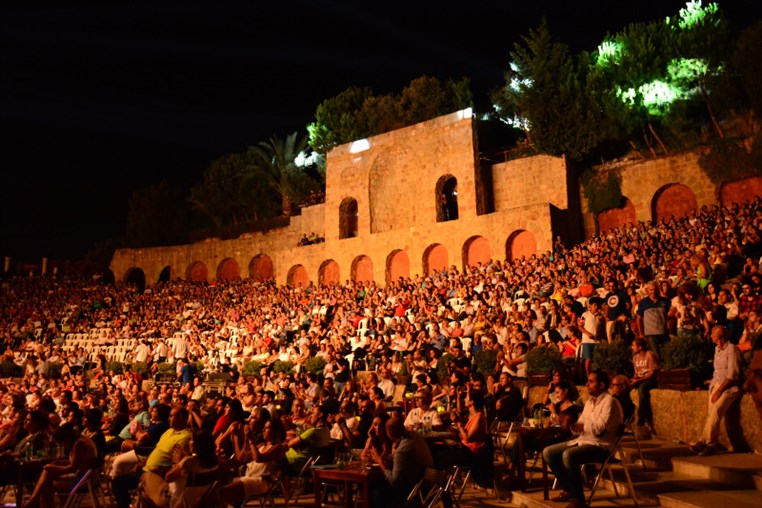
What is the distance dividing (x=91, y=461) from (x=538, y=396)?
635cm

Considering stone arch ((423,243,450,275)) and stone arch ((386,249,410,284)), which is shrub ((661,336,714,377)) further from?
stone arch ((386,249,410,284))

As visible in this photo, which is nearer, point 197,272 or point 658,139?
point 658,139

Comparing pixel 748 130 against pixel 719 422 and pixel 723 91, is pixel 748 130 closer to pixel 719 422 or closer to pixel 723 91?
pixel 723 91

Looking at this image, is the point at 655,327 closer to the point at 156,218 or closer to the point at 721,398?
the point at 721,398

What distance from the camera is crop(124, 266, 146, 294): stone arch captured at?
38.3 metres

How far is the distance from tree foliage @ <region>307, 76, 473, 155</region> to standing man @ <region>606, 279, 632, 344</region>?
25.4 m

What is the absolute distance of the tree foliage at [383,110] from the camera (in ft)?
120

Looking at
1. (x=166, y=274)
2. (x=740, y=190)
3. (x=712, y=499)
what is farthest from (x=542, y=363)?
(x=166, y=274)

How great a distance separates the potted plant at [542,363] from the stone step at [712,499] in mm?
4132

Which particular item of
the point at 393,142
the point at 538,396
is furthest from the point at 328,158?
the point at 538,396

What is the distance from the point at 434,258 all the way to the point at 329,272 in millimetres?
5638

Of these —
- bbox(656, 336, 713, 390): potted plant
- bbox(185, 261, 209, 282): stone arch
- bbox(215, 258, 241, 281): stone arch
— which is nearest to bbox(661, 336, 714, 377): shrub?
bbox(656, 336, 713, 390): potted plant

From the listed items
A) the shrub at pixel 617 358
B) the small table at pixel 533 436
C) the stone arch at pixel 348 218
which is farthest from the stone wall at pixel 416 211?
the small table at pixel 533 436

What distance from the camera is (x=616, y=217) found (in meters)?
24.7
